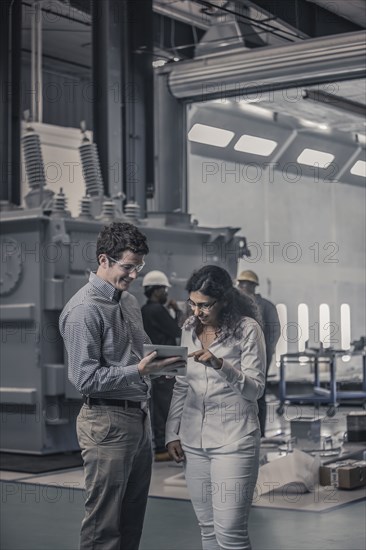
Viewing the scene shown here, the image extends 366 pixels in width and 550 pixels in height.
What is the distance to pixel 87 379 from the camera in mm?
3402

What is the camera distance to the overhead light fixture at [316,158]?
1527cm

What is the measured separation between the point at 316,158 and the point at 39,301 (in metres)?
8.05

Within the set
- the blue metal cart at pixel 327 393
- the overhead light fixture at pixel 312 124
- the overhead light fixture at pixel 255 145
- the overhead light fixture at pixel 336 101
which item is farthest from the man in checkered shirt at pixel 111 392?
the overhead light fixture at pixel 312 124

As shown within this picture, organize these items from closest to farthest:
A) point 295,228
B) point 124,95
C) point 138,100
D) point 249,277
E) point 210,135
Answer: point 249,277 → point 124,95 → point 138,100 → point 210,135 → point 295,228

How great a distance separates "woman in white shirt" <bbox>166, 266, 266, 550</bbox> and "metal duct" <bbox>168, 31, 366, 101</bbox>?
5934 millimetres

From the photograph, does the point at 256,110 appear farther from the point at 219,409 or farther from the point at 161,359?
the point at 161,359

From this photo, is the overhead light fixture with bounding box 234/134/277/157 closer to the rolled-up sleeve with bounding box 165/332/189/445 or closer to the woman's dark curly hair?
the woman's dark curly hair

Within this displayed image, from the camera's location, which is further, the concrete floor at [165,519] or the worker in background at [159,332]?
the worker in background at [159,332]

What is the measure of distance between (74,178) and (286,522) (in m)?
7.61

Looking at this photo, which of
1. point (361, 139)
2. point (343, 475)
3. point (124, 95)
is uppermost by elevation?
point (361, 139)

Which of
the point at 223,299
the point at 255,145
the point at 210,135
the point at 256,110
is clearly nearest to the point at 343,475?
the point at 223,299

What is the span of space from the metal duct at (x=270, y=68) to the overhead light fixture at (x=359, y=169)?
6.02 m

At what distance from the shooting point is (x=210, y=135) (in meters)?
13.2

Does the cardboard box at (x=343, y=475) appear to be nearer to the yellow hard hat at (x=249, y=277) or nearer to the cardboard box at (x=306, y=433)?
the cardboard box at (x=306, y=433)
